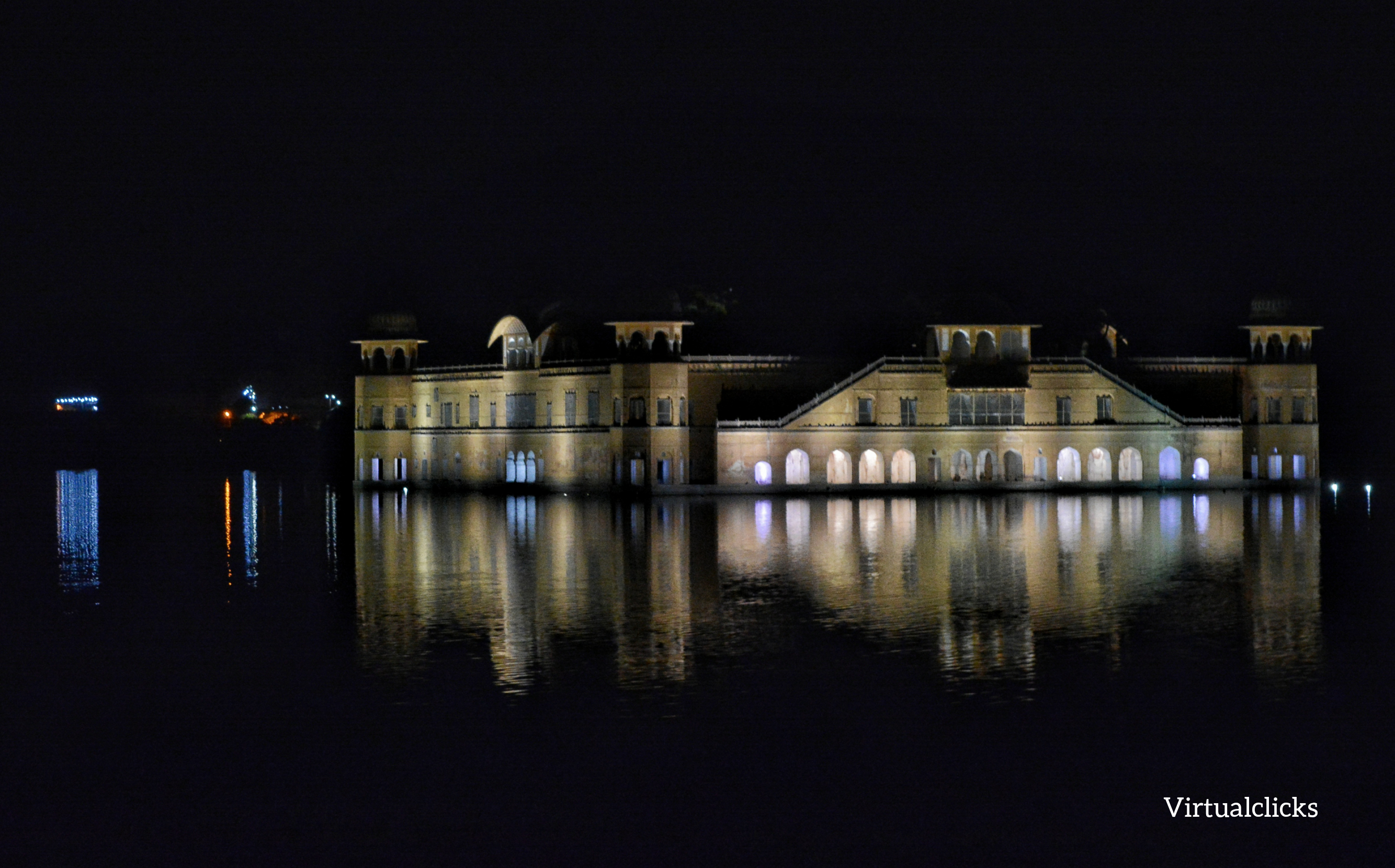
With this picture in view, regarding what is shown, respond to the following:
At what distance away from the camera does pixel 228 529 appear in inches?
2322

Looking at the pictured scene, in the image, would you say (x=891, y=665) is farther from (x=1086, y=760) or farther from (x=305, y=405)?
(x=305, y=405)

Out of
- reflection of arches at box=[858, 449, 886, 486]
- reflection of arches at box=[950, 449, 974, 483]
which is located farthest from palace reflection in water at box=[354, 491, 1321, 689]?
reflection of arches at box=[950, 449, 974, 483]

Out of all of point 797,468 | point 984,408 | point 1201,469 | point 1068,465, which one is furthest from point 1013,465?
point 797,468

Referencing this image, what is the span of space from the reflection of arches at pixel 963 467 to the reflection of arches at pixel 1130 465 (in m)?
6.57

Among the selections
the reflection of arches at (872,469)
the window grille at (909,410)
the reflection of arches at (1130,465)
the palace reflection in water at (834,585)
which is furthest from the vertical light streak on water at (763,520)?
the reflection of arches at (1130,465)

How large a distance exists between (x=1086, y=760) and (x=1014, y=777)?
1.19 metres

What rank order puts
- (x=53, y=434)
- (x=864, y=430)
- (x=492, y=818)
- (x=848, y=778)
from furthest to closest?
(x=53, y=434) → (x=864, y=430) → (x=848, y=778) → (x=492, y=818)

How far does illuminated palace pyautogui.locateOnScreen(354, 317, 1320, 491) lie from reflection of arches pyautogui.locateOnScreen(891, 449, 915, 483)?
61mm

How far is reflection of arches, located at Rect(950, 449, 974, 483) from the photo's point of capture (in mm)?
77938

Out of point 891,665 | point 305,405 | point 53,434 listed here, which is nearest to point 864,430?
point 891,665

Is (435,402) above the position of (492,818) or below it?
above

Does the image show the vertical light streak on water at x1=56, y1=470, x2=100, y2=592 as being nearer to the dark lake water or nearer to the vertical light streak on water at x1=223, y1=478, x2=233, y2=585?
the dark lake water

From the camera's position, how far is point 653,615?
32750 mm

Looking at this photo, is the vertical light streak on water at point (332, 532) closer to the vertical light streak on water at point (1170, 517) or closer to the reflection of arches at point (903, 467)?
the vertical light streak on water at point (1170, 517)
